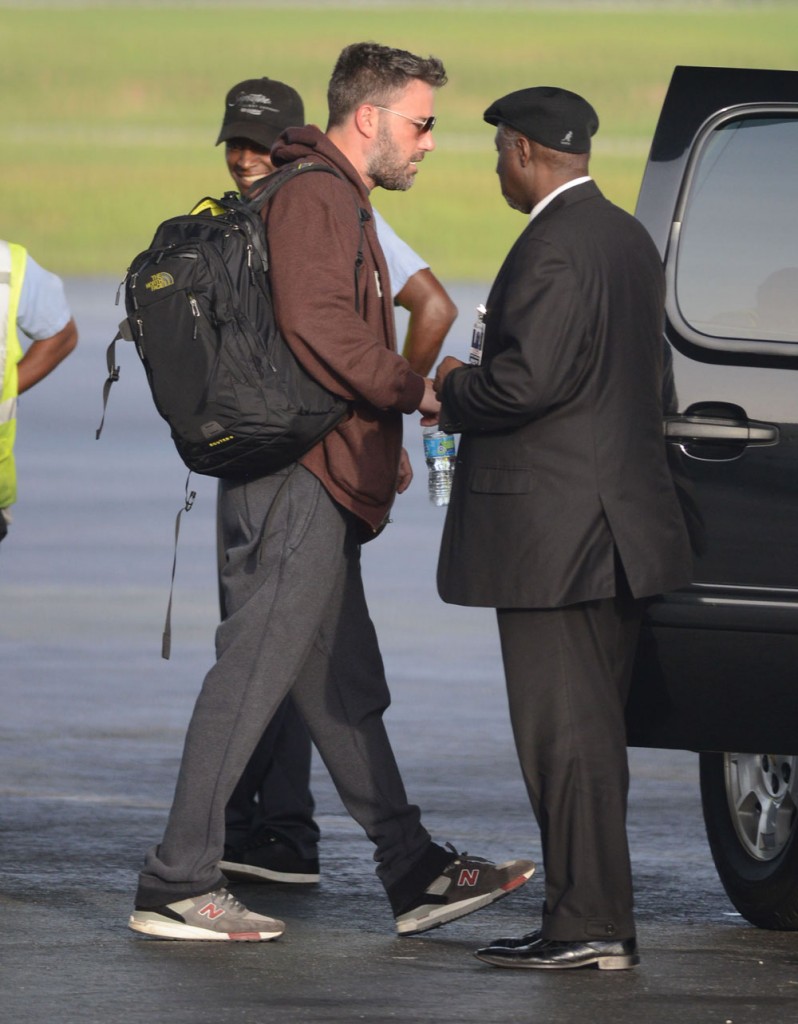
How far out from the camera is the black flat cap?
5055mm

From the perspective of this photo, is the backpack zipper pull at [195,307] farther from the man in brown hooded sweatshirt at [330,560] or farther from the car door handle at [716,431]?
the car door handle at [716,431]

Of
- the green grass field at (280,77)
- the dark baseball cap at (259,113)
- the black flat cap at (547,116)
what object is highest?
the green grass field at (280,77)

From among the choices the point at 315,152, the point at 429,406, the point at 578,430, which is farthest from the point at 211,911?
the point at 315,152

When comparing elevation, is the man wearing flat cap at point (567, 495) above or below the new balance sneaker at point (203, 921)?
above

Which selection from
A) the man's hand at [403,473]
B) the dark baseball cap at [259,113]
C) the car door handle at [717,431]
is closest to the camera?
the car door handle at [717,431]

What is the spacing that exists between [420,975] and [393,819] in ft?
1.70

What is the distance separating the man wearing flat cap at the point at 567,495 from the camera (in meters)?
4.97

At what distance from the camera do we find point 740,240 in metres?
5.27

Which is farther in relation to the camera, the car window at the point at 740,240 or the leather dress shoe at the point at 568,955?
the car window at the point at 740,240

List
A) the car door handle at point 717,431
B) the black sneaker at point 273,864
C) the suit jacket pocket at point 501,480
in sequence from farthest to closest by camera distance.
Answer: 1. the black sneaker at point 273,864
2. the car door handle at point 717,431
3. the suit jacket pocket at point 501,480

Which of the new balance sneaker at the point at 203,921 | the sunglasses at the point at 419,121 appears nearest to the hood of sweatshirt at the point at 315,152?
the sunglasses at the point at 419,121

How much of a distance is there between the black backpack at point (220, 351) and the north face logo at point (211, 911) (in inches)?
37.4

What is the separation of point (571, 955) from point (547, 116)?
1727 mm

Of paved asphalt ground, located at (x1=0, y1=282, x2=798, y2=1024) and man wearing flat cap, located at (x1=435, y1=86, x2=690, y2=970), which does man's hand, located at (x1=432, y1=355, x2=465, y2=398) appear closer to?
man wearing flat cap, located at (x1=435, y1=86, x2=690, y2=970)
